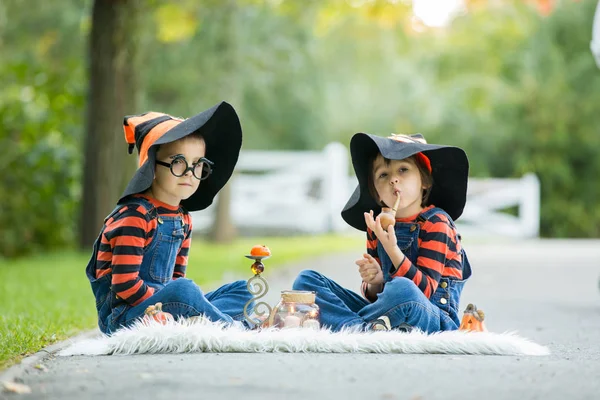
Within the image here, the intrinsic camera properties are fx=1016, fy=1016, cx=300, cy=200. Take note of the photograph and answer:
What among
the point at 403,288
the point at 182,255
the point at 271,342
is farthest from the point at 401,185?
the point at 182,255

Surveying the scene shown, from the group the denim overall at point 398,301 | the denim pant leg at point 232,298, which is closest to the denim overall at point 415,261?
the denim overall at point 398,301

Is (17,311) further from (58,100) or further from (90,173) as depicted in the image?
(58,100)

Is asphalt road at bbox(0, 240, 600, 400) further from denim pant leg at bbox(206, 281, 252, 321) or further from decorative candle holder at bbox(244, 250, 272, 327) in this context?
denim pant leg at bbox(206, 281, 252, 321)

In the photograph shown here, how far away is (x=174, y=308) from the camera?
5.07m

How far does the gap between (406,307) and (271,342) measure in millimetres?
711

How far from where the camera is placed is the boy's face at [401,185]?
5359 mm

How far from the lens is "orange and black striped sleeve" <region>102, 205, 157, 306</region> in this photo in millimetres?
5004

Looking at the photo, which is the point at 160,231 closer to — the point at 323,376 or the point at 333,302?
the point at 333,302

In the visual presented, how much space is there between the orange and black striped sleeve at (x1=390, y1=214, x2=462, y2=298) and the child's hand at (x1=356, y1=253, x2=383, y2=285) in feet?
0.25

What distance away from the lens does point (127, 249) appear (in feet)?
16.4

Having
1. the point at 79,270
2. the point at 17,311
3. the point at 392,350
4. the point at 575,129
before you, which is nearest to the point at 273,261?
the point at 79,270

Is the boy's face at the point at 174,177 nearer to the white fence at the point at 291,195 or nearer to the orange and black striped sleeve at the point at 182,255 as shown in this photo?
the orange and black striped sleeve at the point at 182,255

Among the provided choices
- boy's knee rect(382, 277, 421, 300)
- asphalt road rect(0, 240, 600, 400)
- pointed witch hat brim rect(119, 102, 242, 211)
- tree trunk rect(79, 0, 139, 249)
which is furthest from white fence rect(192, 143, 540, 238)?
boy's knee rect(382, 277, 421, 300)

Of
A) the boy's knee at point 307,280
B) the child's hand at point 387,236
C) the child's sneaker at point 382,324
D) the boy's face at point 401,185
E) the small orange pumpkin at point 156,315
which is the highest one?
the boy's face at point 401,185
